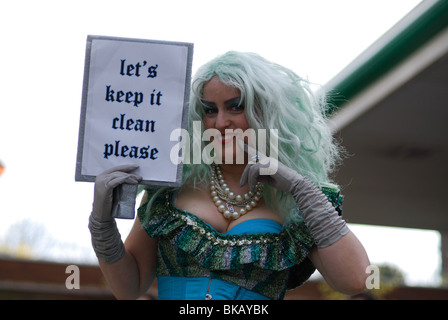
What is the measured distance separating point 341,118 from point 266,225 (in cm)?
240

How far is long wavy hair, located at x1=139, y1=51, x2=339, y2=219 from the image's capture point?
2.07 m

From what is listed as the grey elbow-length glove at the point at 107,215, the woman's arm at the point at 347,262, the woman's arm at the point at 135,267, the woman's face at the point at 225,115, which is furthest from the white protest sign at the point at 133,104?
the woman's arm at the point at 347,262

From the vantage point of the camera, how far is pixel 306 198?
1.92 meters

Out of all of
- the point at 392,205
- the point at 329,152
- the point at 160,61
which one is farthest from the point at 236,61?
the point at 392,205

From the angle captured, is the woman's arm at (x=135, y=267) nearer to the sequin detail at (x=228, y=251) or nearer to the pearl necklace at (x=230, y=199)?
the sequin detail at (x=228, y=251)

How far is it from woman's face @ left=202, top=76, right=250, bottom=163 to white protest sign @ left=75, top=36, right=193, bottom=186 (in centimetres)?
17

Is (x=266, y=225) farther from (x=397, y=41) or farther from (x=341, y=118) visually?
(x=341, y=118)

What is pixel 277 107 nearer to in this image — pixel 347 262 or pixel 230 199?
pixel 230 199

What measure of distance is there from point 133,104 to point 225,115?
0.29 meters

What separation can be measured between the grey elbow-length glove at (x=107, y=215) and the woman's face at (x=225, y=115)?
31cm

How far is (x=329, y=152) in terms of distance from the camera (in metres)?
2.26

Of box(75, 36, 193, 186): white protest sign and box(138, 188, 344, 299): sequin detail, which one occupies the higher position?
box(75, 36, 193, 186): white protest sign

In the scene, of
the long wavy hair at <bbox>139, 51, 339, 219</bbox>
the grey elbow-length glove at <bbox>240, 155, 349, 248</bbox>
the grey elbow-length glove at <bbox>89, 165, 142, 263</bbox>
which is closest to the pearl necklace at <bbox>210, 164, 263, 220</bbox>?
the long wavy hair at <bbox>139, 51, 339, 219</bbox>

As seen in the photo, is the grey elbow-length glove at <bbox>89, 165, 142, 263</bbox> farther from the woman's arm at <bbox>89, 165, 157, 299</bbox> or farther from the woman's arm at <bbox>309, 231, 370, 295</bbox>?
the woman's arm at <bbox>309, 231, 370, 295</bbox>
